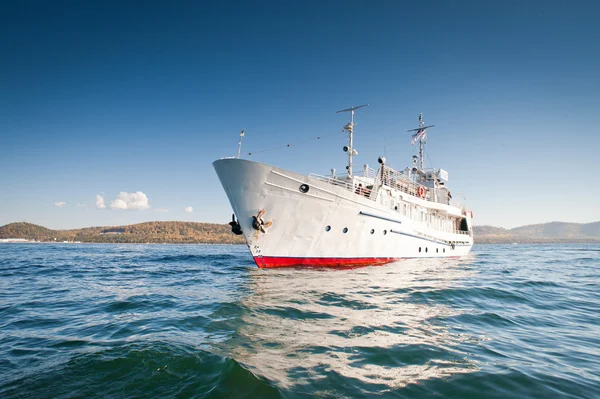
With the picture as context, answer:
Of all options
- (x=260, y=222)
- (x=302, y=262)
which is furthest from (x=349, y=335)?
(x=302, y=262)

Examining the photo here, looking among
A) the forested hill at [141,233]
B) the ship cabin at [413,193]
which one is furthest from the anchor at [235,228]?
the forested hill at [141,233]

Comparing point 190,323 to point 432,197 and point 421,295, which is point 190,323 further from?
point 432,197

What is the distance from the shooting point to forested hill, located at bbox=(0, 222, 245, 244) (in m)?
127

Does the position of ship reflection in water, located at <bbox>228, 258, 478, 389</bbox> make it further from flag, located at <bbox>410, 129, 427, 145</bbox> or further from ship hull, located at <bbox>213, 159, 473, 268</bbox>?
flag, located at <bbox>410, 129, 427, 145</bbox>

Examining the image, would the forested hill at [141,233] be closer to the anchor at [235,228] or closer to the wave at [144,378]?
the anchor at [235,228]

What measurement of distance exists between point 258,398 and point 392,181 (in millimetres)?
22377

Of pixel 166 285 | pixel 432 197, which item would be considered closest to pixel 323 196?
pixel 166 285

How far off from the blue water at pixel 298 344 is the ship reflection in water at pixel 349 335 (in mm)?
35

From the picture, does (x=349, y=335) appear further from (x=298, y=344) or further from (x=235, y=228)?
(x=235, y=228)

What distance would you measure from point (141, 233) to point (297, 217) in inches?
5801

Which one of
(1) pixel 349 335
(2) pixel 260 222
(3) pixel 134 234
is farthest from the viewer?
(3) pixel 134 234

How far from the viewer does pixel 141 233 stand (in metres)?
143

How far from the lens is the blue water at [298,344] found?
13.8ft

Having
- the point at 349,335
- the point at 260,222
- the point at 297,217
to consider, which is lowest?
the point at 349,335
